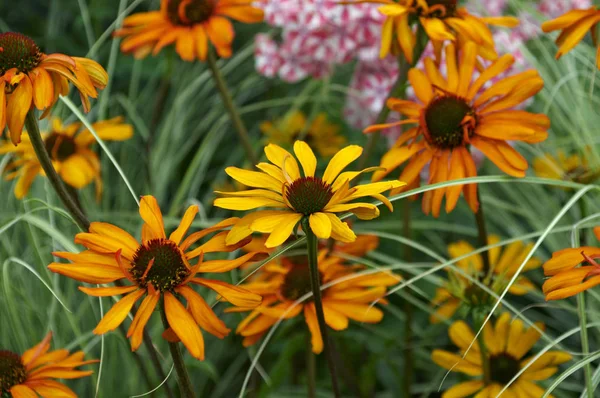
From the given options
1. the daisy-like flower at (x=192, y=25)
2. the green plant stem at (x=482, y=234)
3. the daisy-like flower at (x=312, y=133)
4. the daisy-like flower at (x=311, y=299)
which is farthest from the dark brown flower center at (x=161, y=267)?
the daisy-like flower at (x=312, y=133)

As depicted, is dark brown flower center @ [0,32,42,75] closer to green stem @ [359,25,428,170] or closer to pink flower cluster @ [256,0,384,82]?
green stem @ [359,25,428,170]

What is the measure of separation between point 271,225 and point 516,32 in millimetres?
964

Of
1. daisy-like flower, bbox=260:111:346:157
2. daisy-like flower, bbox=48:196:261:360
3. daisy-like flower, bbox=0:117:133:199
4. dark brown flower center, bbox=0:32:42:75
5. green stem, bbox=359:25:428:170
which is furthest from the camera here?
daisy-like flower, bbox=260:111:346:157

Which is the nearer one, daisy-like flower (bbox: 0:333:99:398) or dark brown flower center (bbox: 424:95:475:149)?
daisy-like flower (bbox: 0:333:99:398)

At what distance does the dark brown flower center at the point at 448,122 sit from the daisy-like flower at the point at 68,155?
1.34 feet

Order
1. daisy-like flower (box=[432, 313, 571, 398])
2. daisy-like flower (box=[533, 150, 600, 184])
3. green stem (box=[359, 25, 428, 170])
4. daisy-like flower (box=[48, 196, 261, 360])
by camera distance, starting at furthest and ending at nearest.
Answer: daisy-like flower (box=[533, 150, 600, 184])
green stem (box=[359, 25, 428, 170])
daisy-like flower (box=[432, 313, 571, 398])
daisy-like flower (box=[48, 196, 261, 360])

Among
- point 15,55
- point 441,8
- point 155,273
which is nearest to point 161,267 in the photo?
point 155,273

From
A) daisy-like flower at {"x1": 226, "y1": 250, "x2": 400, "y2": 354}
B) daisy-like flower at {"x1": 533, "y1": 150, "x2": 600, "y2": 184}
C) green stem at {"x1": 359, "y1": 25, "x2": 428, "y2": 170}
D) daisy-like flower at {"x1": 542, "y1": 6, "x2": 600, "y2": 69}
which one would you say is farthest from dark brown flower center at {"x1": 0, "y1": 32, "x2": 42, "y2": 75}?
daisy-like flower at {"x1": 533, "y1": 150, "x2": 600, "y2": 184}

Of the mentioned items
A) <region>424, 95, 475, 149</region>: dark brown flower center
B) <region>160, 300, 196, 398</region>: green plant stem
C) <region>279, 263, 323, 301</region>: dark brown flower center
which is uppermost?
<region>424, 95, 475, 149</region>: dark brown flower center

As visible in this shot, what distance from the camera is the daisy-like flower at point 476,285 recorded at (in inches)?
31.8

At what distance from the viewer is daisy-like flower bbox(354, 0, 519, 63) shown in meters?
0.87

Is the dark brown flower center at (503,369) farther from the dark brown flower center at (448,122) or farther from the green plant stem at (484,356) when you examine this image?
the dark brown flower center at (448,122)

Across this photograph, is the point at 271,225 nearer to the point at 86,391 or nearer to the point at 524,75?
the point at 524,75

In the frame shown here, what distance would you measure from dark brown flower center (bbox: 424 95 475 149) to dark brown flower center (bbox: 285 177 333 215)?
0.19m
